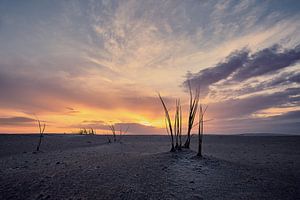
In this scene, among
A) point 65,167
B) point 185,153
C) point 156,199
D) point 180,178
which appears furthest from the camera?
point 185,153

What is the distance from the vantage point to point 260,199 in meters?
4.37

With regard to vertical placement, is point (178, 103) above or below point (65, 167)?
above

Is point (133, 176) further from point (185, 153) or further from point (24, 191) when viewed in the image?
point (185, 153)

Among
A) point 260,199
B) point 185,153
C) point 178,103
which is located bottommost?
point 260,199

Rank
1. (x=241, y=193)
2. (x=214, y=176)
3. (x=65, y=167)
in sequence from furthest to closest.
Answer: (x=65, y=167)
(x=214, y=176)
(x=241, y=193)

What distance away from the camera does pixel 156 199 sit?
4035mm

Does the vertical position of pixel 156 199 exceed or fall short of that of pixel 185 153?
it falls short

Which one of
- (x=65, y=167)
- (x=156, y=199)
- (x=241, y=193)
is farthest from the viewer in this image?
(x=65, y=167)

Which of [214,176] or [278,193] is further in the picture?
[214,176]

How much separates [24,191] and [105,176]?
1695 mm

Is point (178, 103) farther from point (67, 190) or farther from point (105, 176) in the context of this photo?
point (67, 190)

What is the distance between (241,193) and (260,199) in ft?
1.24

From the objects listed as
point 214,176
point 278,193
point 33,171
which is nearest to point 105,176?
point 33,171

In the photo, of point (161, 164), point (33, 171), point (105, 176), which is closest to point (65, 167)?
point (33, 171)
